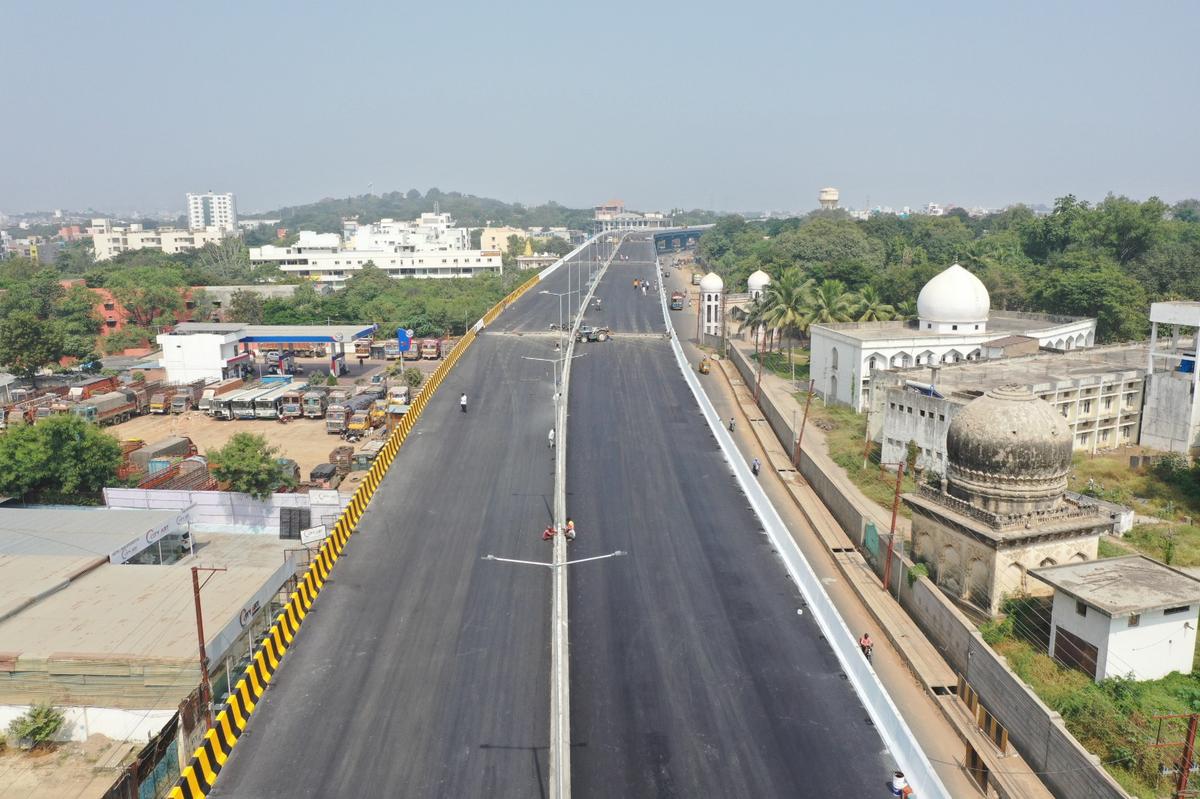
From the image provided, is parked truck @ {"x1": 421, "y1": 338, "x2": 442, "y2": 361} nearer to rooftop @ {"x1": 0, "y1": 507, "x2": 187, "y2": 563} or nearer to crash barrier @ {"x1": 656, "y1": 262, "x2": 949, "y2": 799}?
rooftop @ {"x1": 0, "y1": 507, "x2": 187, "y2": 563}

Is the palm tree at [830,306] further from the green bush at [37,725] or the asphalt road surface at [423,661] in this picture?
the green bush at [37,725]

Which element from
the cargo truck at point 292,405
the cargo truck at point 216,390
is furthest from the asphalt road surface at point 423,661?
the cargo truck at point 216,390

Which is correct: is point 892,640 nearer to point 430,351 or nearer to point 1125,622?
point 1125,622

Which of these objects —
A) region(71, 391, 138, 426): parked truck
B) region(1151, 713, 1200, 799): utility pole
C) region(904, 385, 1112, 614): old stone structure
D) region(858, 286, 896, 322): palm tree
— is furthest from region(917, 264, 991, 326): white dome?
region(71, 391, 138, 426): parked truck

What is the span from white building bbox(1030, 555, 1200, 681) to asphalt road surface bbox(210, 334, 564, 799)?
51.4 feet

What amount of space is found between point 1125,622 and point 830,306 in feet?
165

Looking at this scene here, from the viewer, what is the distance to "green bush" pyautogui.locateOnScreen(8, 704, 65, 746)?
24.7 m

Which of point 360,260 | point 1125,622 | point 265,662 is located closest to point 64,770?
point 265,662

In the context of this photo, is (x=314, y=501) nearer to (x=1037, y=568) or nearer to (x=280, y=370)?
(x=1037, y=568)

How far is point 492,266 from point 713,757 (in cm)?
14561

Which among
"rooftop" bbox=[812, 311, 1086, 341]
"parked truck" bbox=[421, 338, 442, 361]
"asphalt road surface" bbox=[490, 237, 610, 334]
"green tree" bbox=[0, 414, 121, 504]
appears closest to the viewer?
"green tree" bbox=[0, 414, 121, 504]

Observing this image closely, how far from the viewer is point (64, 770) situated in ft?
79.4

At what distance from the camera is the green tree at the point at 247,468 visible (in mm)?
40969

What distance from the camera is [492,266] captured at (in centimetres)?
16075
